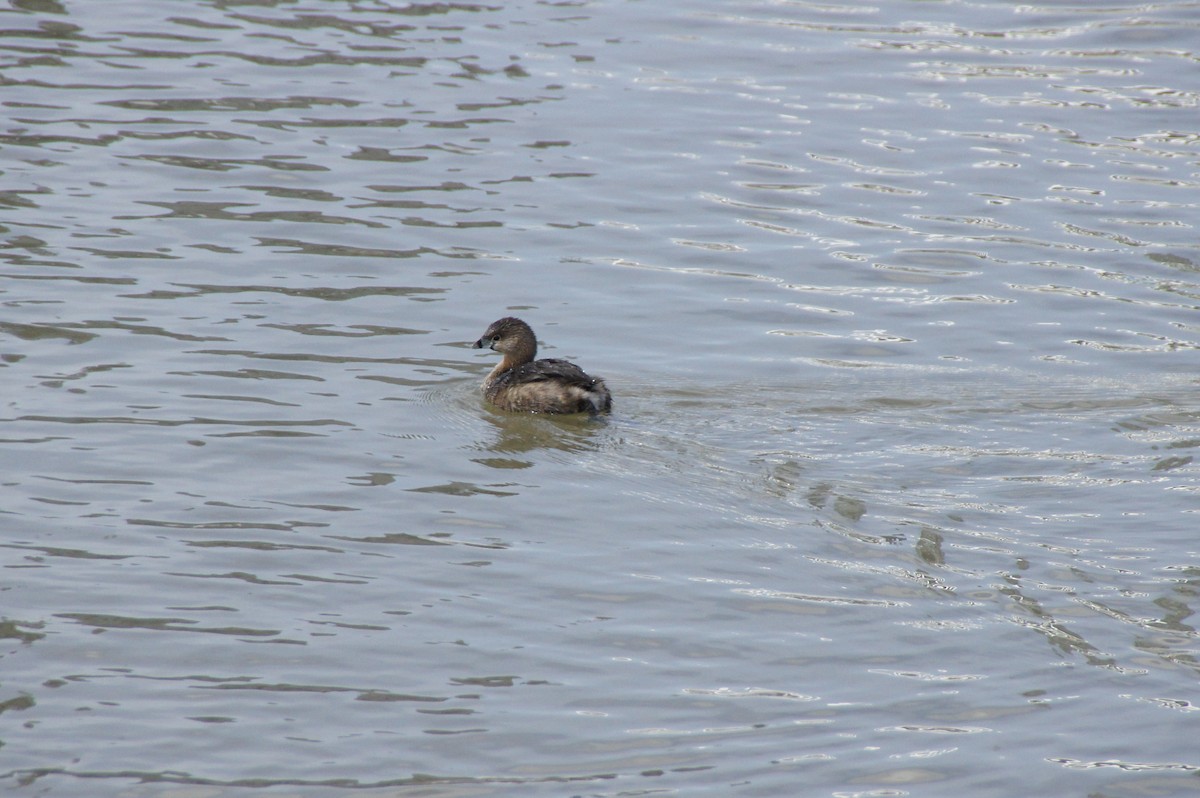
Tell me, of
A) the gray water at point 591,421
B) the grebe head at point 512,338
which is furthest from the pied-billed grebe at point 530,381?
the gray water at point 591,421

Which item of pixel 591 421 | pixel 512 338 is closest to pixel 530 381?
pixel 591 421

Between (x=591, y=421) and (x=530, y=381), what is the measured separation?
0.51 meters

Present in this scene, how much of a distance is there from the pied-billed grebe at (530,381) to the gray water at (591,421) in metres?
0.25

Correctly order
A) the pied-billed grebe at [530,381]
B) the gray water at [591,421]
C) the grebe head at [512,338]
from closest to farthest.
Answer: the gray water at [591,421] < the pied-billed grebe at [530,381] < the grebe head at [512,338]

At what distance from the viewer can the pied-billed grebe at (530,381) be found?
973 centimetres

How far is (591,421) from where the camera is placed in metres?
9.77

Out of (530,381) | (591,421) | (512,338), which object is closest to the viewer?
(591,421)

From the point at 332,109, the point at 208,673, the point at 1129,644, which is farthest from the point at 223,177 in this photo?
the point at 1129,644

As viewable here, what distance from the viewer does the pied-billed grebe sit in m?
9.73

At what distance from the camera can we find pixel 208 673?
255 inches

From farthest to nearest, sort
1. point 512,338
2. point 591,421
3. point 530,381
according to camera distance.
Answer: point 512,338, point 530,381, point 591,421

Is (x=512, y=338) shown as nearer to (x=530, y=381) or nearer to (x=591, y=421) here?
(x=530, y=381)

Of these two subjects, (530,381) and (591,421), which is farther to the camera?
(530,381)

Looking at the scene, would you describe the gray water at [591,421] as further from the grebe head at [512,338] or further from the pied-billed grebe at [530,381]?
the grebe head at [512,338]
